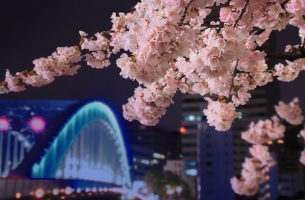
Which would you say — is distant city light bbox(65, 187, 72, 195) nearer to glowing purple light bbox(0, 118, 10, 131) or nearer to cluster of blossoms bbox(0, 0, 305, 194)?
glowing purple light bbox(0, 118, 10, 131)

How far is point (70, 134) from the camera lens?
30797 mm

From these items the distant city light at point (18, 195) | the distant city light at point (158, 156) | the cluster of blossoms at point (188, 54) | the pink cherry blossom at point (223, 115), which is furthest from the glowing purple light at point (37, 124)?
the distant city light at point (158, 156)

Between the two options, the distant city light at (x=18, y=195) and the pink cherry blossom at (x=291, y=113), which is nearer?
the pink cherry blossom at (x=291, y=113)

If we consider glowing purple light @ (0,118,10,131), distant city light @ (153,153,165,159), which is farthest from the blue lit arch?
distant city light @ (153,153,165,159)

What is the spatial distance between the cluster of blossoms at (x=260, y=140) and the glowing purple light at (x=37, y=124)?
2108 centimetres

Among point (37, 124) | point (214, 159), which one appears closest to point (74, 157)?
point (37, 124)

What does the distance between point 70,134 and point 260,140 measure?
2231 cm

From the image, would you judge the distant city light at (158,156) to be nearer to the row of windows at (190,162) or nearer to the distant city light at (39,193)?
the row of windows at (190,162)

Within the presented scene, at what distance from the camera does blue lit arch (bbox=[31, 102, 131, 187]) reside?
2633 centimetres

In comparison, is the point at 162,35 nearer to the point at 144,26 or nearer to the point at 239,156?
the point at 144,26

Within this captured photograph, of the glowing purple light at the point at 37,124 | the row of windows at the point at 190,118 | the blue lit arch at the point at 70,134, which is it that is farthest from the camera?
the row of windows at the point at 190,118

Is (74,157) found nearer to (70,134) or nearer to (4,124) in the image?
(70,134)

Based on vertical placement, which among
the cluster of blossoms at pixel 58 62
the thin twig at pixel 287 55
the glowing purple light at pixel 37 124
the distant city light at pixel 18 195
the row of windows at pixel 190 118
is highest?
the row of windows at pixel 190 118

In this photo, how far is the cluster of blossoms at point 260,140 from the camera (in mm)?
9773
